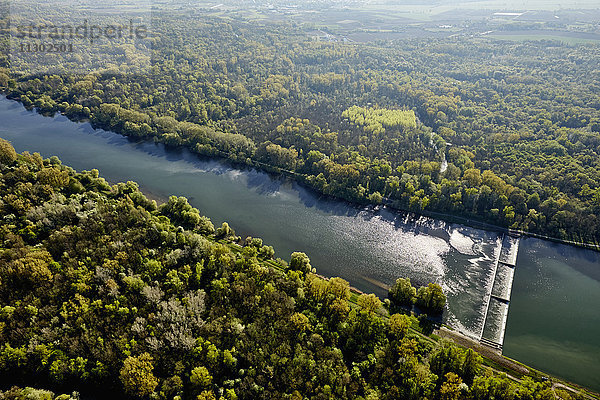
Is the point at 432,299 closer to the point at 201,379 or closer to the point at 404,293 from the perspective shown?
the point at 404,293

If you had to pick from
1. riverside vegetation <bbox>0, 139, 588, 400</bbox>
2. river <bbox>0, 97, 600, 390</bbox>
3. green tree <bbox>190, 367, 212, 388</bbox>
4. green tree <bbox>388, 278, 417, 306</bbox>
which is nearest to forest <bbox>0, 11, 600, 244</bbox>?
river <bbox>0, 97, 600, 390</bbox>

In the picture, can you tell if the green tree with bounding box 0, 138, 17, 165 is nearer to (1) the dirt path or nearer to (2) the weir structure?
(1) the dirt path

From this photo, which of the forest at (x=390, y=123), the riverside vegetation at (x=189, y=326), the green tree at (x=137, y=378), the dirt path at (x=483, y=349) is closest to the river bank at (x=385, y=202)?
the forest at (x=390, y=123)

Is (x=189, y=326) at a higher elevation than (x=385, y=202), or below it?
below

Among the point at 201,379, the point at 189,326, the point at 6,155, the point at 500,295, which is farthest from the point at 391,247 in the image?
the point at 6,155

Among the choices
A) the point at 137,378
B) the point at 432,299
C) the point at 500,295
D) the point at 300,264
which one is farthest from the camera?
the point at 500,295

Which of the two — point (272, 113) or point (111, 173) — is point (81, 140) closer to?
point (111, 173)
